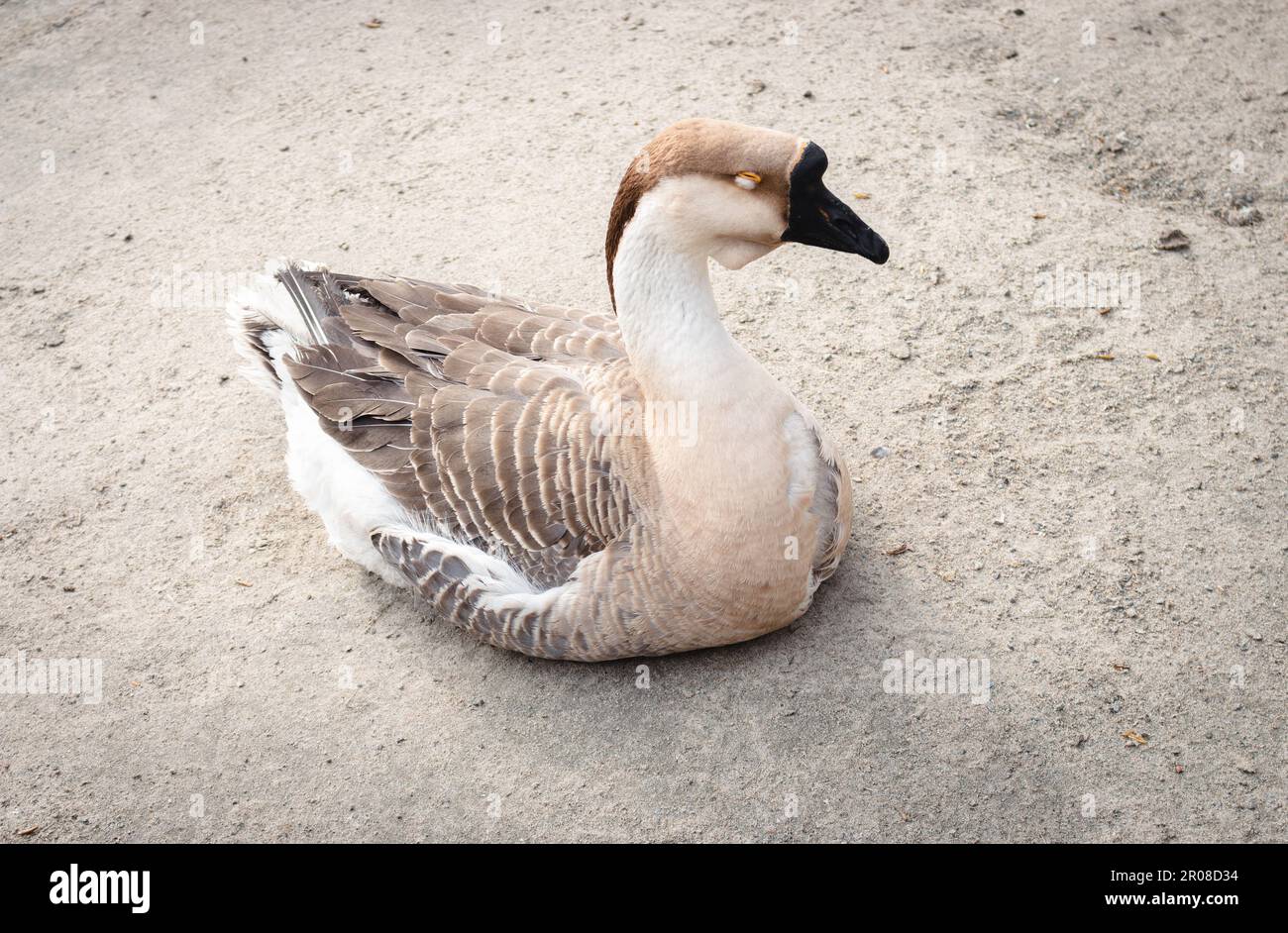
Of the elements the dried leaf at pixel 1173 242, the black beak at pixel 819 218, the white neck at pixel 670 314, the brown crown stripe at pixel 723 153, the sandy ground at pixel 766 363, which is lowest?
the sandy ground at pixel 766 363

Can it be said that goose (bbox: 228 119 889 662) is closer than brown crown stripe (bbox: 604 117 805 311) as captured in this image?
No

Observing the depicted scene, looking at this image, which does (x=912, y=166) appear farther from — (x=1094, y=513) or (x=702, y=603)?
(x=702, y=603)

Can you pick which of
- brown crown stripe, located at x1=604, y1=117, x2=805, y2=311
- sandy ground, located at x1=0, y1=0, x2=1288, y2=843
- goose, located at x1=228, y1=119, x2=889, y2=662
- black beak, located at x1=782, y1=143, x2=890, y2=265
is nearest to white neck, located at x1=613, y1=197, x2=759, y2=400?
goose, located at x1=228, y1=119, x2=889, y2=662

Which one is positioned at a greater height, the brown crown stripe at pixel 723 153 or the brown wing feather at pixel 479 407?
the brown crown stripe at pixel 723 153

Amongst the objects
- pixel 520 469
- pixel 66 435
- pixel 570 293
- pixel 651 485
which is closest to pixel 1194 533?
pixel 651 485

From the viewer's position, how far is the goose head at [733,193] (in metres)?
3.24

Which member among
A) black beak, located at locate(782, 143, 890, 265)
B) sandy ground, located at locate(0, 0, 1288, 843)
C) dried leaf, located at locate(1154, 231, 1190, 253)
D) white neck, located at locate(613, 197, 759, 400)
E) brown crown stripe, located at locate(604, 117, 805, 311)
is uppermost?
brown crown stripe, located at locate(604, 117, 805, 311)

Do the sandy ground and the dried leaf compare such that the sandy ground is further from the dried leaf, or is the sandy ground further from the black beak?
the black beak

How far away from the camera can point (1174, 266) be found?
534 cm

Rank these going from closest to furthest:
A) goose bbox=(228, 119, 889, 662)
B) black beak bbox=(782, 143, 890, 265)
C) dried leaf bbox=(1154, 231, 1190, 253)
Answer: black beak bbox=(782, 143, 890, 265)
goose bbox=(228, 119, 889, 662)
dried leaf bbox=(1154, 231, 1190, 253)

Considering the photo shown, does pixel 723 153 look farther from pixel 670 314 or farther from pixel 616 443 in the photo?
pixel 616 443

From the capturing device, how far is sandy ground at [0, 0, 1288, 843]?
144 inches

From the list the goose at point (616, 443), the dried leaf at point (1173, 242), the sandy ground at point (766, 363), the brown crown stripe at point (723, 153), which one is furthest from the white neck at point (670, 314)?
the dried leaf at point (1173, 242)

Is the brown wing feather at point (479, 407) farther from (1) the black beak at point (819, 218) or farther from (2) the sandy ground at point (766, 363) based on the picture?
(1) the black beak at point (819, 218)
